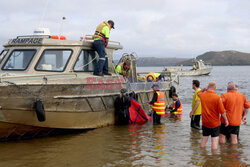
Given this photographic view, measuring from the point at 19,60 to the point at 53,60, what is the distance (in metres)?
1.02

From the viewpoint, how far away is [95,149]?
777cm

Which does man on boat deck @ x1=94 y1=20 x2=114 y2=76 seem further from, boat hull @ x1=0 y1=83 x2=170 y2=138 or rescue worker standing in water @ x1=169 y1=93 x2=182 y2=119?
rescue worker standing in water @ x1=169 y1=93 x2=182 y2=119

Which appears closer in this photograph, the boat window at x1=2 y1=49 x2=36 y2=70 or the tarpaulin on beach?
the boat window at x1=2 y1=49 x2=36 y2=70

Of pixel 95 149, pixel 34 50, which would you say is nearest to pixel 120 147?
pixel 95 149

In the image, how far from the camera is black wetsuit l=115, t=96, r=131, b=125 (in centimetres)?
1030

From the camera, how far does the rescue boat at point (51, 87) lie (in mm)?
7805

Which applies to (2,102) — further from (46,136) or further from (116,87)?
(116,87)

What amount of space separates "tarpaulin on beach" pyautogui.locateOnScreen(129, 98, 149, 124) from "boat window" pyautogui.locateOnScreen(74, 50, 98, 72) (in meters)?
2.01

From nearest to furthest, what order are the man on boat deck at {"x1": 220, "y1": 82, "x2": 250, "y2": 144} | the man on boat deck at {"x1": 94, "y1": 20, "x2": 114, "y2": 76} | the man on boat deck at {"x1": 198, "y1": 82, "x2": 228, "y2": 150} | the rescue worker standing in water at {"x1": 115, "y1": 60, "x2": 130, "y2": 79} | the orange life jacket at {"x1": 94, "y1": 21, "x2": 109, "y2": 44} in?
the man on boat deck at {"x1": 198, "y1": 82, "x2": 228, "y2": 150}, the man on boat deck at {"x1": 220, "y1": 82, "x2": 250, "y2": 144}, the man on boat deck at {"x1": 94, "y1": 20, "x2": 114, "y2": 76}, the orange life jacket at {"x1": 94, "y1": 21, "x2": 109, "y2": 44}, the rescue worker standing in water at {"x1": 115, "y1": 60, "x2": 130, "y2": 79}

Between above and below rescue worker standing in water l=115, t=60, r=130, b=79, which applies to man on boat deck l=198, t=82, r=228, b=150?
below

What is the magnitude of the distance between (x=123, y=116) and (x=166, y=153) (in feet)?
10.9

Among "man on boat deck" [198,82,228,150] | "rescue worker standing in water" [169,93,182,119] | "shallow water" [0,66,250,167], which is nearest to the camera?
"shallow water" [0,66,250,167]

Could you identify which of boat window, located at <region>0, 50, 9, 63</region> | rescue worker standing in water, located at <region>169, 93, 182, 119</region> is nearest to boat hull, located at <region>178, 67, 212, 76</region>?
rescue worker standing in water, located at <region>169, 93, 182, 119</region>

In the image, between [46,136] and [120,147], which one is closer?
[120,147]
